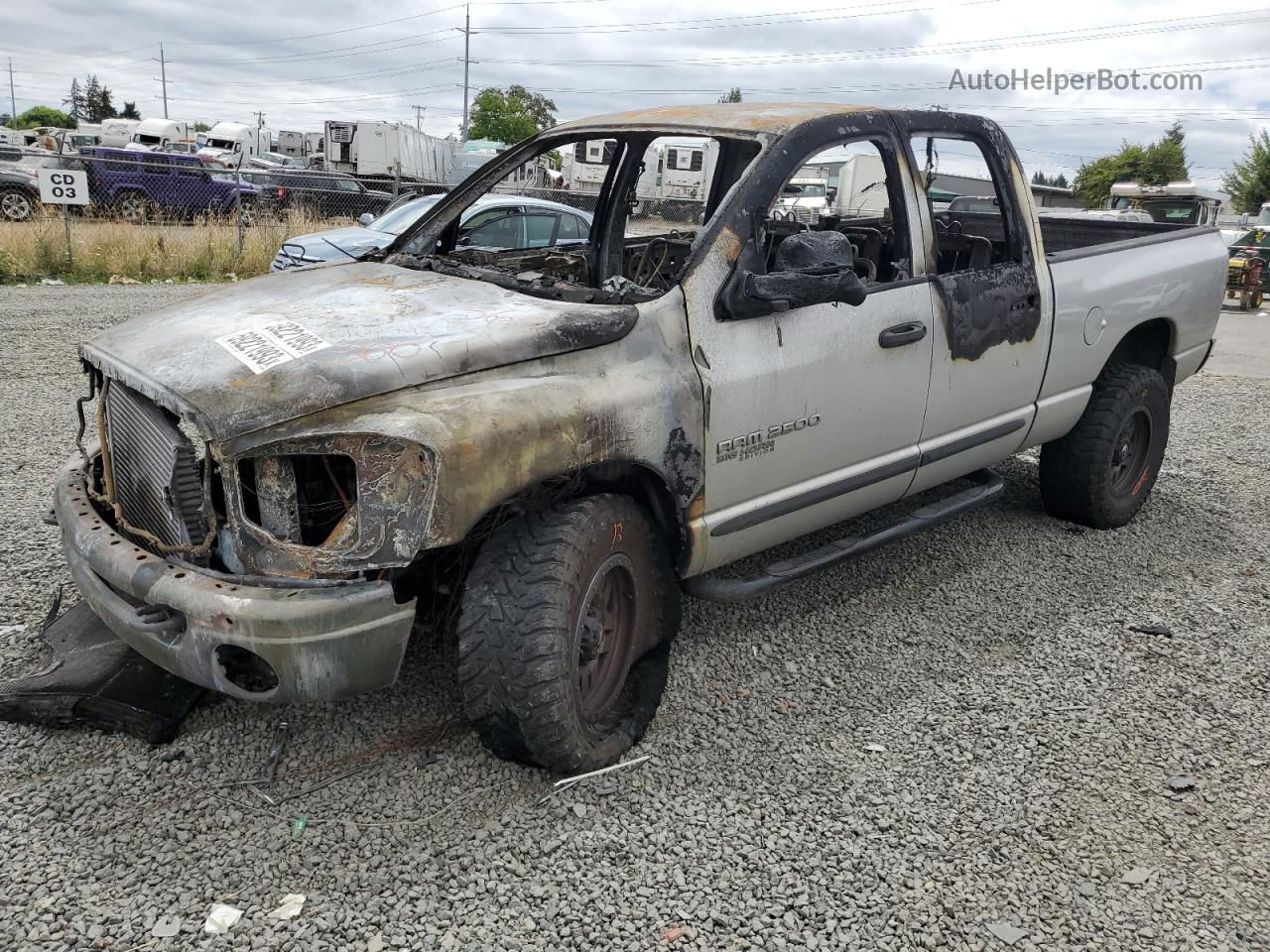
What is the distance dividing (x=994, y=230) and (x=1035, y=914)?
12.0 feet

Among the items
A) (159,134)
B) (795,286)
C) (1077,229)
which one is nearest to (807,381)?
(795,286)

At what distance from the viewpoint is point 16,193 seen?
1978 centimetres

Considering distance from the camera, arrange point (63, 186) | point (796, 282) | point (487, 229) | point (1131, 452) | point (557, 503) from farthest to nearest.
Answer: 1. point (63, 186)
2. point (487, 229)
3. point (1131, 452)
4. point (796, 282)
5. point (557, 503)

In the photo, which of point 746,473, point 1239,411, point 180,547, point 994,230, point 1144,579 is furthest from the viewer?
point 1239,411

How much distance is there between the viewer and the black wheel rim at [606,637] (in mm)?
2938

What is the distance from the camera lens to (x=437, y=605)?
3162 millimetres

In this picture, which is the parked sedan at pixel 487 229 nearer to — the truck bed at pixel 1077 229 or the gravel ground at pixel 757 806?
the truck bed at pixel 1077 229

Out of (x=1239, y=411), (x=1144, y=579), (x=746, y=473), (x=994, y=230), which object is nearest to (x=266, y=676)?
(x=746, y=473)

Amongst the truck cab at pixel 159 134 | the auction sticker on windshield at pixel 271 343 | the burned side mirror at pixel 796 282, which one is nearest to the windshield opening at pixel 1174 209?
the burned side mirror at pixel 796 282

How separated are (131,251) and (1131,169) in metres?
62.3

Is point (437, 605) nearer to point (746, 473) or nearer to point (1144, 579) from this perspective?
point (746, 473)

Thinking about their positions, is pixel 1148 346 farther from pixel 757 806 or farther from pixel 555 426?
pixel 555 426

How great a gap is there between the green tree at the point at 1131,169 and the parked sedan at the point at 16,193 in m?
54.3

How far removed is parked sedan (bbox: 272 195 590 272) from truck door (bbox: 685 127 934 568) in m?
1.65
